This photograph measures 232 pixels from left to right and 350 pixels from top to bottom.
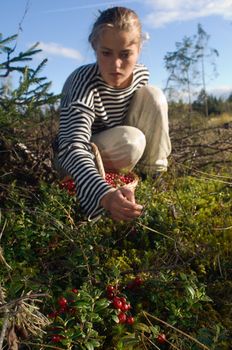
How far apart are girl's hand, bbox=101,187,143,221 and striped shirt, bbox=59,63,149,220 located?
14 centimetres

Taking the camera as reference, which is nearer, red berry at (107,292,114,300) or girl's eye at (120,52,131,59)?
red berry at (107,292,114,300)

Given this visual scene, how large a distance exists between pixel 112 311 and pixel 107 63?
1.88 metres

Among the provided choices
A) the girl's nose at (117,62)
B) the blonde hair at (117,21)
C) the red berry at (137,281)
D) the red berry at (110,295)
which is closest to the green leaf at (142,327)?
the red berry at (110,295)

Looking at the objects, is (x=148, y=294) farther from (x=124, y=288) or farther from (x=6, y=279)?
(x=6, y=279)

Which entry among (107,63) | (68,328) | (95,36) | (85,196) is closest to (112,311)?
(68,328)

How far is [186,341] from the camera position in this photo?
1.83 meters

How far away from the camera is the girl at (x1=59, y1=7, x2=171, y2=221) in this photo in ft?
9.61

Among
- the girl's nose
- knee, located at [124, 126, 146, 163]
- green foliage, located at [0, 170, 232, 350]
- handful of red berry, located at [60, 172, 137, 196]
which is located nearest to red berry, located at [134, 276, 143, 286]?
Answer: green foliage, located at [0, 170, 232, 350]

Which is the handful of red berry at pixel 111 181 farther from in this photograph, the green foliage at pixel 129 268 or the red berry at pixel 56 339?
the red berry at pixel 56 339

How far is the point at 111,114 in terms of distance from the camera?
12.0 feet

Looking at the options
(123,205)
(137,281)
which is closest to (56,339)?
(137,281)

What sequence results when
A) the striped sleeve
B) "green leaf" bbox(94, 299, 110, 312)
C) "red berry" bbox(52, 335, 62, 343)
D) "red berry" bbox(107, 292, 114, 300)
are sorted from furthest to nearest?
1. the striped sleeve
2. "red berry" bbox(107, 292, 114, 300)
3. "green leaf" bbox(94, 299, 110, 312)
4. "red berry" bbox(52, 335, 62, 343)

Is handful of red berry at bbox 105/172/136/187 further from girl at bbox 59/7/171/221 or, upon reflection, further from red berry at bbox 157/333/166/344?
red berry at bbox 157/333/166/344

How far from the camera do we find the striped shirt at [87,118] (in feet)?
9.22
